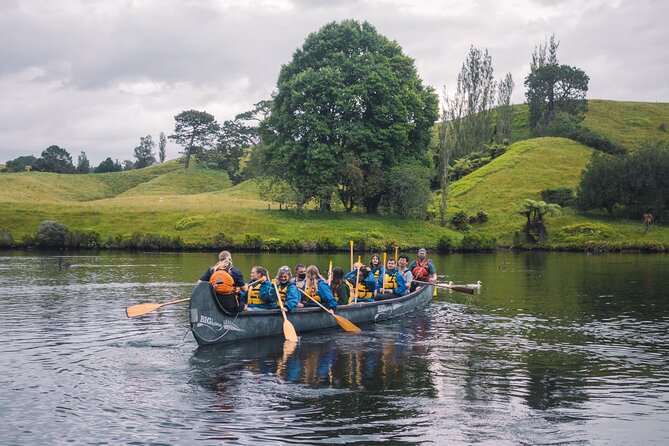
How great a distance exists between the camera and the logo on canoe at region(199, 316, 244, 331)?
1789 centimetres

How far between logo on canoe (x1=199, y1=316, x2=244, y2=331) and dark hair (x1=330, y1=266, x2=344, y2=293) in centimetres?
502

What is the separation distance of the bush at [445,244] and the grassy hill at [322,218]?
41cm

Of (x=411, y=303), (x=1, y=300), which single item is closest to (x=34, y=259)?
(x=1, y=300)

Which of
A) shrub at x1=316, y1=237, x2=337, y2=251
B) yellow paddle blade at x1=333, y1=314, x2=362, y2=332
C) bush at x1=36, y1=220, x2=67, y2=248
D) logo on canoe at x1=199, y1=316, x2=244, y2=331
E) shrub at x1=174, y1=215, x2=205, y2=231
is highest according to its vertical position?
shrub at x1=174, y1=215, x2=205, y2=231

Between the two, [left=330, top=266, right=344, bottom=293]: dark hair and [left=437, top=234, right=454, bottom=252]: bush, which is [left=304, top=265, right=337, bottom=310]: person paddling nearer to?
[left=330, top=266, right=344, bottom=293]: dark hair

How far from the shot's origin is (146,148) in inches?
6732

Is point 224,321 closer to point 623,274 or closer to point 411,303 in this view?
point 411,303

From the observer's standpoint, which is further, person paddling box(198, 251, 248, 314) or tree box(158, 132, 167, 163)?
tree box(158, 132, 167, 163)

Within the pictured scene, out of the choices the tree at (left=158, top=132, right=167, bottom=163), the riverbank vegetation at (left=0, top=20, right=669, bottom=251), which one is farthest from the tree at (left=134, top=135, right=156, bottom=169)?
the riverbank vegetation at (left=0, top=20, right=669, bottom=251)

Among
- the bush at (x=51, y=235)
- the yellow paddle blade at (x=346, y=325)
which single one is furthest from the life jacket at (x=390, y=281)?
the bush at (x=51, y=235)

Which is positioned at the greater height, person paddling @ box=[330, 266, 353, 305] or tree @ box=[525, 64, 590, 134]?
tree @ box=[525, 64, 590, 134]

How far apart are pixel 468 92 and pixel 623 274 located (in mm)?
74302

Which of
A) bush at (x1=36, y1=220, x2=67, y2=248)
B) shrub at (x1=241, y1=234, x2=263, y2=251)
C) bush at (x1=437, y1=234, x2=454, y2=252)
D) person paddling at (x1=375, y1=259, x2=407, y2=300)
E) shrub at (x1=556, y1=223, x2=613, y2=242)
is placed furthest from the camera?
shrub at (x1=556, y1=223, x2=613, y2=242)

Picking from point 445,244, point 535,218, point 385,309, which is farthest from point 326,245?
point 385,309
